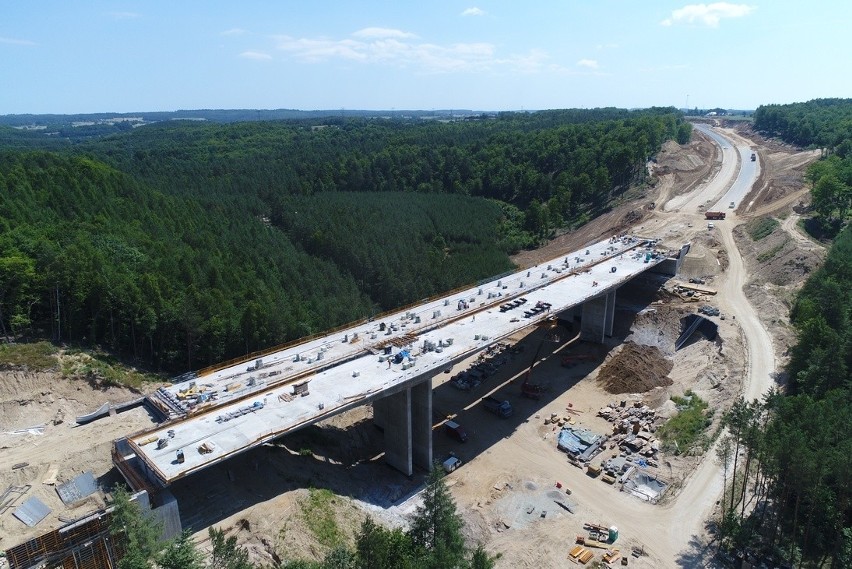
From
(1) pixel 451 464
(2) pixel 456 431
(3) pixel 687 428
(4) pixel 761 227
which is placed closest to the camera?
(1) pixel 451 464

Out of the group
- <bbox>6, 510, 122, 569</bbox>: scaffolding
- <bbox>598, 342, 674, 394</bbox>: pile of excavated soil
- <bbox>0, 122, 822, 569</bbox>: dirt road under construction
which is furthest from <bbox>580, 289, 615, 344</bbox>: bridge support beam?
<bbox>6, 510, 122, 569</bbox>: scaffolding

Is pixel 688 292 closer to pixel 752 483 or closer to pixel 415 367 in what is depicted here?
pixel 752 483

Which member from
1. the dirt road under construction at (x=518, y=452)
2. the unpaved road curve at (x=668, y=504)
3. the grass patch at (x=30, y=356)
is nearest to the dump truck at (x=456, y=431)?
the dirt road under construction at (x=518, y=452)

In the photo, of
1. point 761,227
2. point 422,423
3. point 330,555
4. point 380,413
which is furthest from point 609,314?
point 330,555

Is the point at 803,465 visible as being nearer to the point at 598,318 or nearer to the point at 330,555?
the point at 330,555

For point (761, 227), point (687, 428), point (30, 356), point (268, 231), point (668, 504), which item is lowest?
point (668, 504)

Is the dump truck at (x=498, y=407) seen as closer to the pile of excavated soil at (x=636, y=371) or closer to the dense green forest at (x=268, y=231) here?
the pile of excavated soil at (x=636, y=371)
